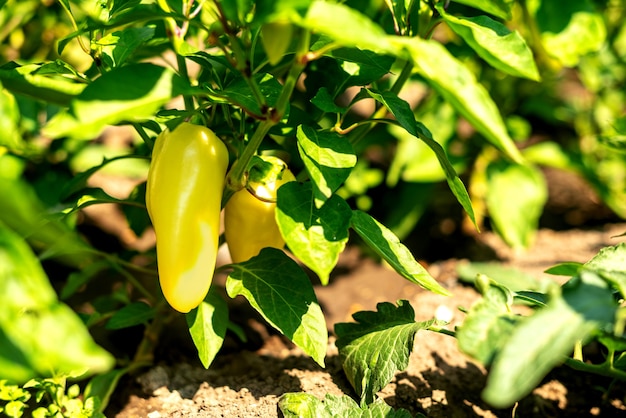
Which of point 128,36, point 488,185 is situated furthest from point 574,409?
point 128,36

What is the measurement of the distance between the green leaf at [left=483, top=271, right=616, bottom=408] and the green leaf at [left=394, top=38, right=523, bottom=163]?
0.19 m

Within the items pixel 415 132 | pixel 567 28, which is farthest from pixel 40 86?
pixel 567 28

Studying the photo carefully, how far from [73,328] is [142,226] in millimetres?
799

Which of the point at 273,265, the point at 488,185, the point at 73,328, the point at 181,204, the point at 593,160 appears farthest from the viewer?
the point at 593,160

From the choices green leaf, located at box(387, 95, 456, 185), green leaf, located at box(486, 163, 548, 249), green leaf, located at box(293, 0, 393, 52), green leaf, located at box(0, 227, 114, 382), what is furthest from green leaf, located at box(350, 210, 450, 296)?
green leaf, located at box(486, 163, 548, 249)

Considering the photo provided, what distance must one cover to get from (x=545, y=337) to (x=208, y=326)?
61 cm

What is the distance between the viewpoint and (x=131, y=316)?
1213 mm

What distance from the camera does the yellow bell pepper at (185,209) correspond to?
1016mm

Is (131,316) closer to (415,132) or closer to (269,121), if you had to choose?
(269,121)

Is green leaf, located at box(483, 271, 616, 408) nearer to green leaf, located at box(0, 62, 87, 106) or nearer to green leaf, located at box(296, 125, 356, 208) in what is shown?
green leaf, located at box(296, 125, 356, 208)

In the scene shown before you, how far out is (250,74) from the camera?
88cm

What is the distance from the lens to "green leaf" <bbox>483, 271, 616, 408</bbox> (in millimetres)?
677

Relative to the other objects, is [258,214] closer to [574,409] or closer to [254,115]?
[254,115]

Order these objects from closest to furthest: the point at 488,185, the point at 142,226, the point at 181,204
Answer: the point at 181,204 → the point at 142,226 → the point at 488,185
